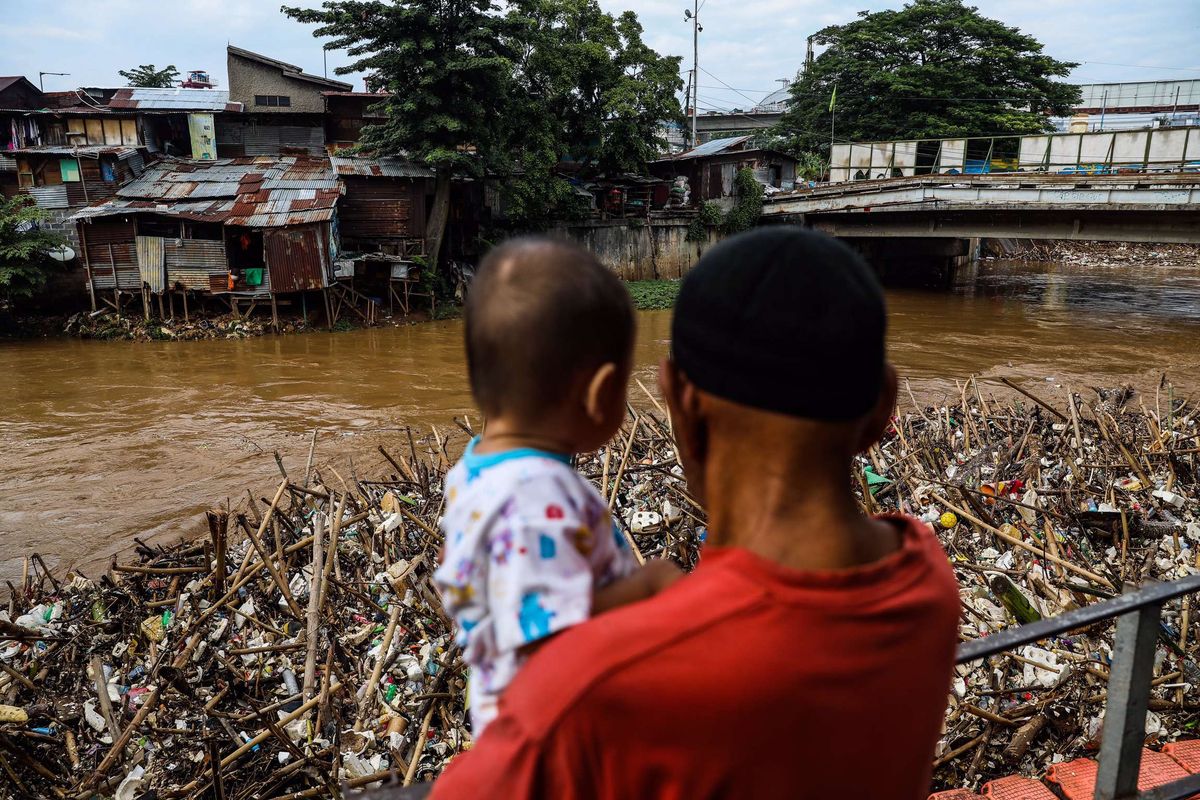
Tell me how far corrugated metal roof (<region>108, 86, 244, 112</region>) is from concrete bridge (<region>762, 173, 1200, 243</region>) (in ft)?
67.4

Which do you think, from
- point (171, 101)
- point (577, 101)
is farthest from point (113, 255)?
point (577, 101)

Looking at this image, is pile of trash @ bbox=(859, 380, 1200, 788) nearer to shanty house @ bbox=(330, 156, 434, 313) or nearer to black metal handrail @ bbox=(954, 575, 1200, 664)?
black metal handrail @ bbox=(954, 575, 1200, 664)

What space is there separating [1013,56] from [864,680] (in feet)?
129

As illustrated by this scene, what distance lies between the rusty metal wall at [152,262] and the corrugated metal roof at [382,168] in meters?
5.27

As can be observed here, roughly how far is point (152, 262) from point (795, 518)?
23.9 meters

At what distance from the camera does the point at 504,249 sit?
1.23m

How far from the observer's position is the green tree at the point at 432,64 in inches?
791

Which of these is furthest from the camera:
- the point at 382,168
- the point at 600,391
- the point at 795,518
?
the point at 382,168

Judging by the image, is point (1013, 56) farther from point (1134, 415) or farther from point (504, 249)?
point (504, 249)

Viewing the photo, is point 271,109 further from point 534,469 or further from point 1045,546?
point 534,469

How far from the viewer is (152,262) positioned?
827 inches

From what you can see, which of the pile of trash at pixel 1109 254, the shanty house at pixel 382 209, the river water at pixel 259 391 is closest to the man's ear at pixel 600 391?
the river water at pixel 259 391

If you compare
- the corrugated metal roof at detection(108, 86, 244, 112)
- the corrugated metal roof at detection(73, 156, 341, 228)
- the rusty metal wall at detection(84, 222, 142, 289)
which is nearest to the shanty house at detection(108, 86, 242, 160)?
the corrugated metal roof at detection(108, 86, 244, 112)

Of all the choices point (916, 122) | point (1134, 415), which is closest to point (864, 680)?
point (1134, 415)
